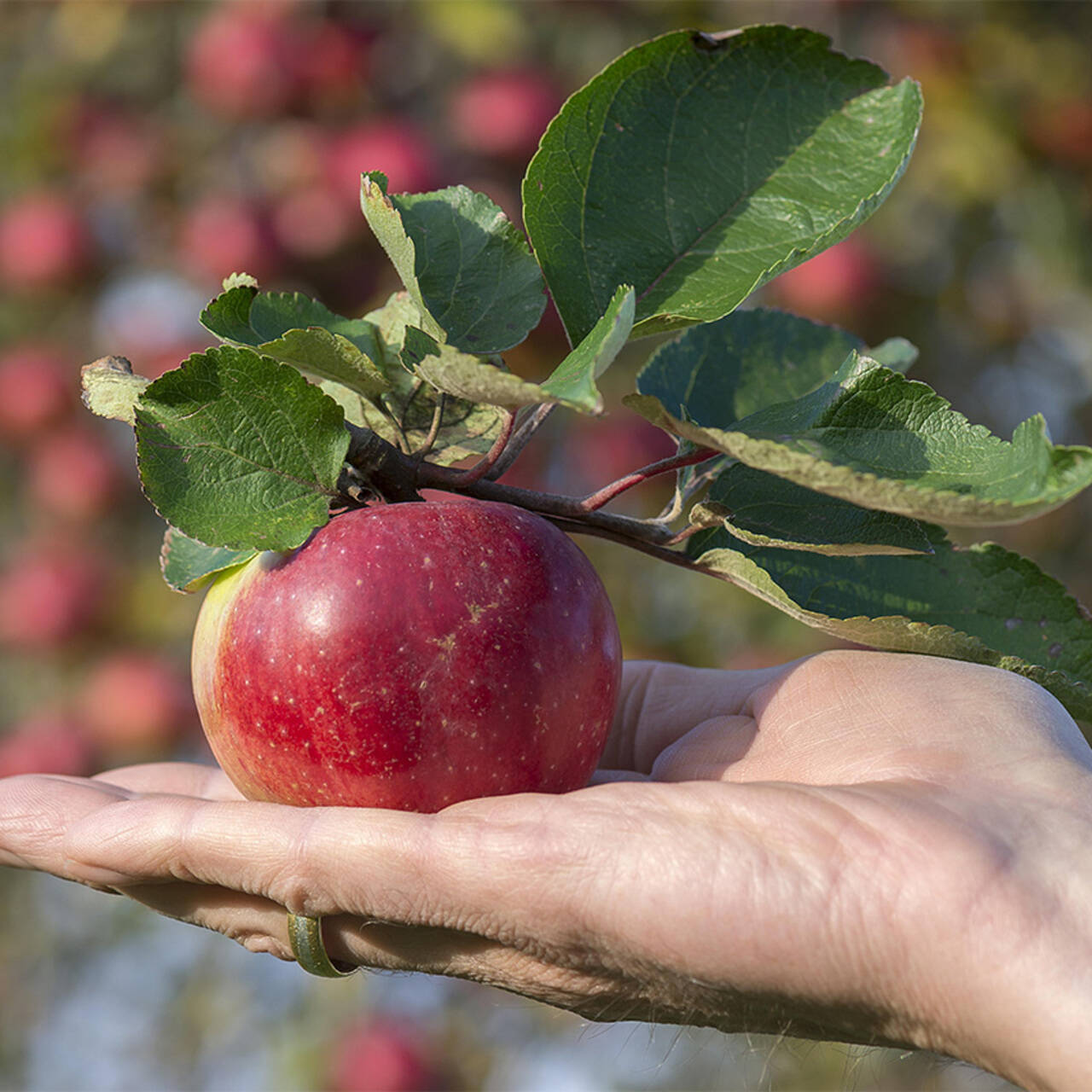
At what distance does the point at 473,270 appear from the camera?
701 mm

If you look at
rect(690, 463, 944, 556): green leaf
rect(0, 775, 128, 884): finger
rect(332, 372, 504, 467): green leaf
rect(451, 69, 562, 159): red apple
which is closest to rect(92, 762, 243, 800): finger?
rect(0, 775, 128, 884): finger

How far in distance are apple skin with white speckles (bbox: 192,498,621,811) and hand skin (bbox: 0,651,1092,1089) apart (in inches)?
1.0

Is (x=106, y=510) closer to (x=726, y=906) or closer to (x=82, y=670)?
(x=82, y=670)

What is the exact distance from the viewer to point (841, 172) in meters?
0.71

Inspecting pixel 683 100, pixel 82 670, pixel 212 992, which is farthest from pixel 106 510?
pixel 683 100

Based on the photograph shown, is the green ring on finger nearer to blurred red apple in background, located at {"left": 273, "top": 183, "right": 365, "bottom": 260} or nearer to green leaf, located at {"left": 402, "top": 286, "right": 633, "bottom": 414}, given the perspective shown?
green leaf, located at {"left": 402, "top": 286, "right": 633, "bottom": 414}

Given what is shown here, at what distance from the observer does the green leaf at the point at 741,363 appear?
0.86 meters

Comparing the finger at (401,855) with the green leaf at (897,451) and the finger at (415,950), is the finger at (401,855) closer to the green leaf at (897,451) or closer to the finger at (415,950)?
the finger at (415,950)

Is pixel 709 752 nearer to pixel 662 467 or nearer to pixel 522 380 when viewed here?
pixel 662 467

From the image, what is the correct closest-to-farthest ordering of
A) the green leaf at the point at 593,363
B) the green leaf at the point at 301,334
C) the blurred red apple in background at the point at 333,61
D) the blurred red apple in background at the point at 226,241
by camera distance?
1. the green leaf at the point at 593,363
2. the green leaf at the point at 301,334
3. the blurred red apple in background at the point at 226,241
4. the blurred red apple in background at the point at 333,61

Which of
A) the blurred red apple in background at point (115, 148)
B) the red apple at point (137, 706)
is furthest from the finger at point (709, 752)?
the blurred red apple in background at point (115, 148)

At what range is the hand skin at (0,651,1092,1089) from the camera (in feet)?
1.97

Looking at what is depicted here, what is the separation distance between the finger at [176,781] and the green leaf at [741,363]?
410 millimetres

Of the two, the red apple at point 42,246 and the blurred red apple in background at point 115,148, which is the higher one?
the blurred red apple in background at point 115,148
